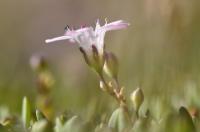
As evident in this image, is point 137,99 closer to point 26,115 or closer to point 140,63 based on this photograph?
point 26,115

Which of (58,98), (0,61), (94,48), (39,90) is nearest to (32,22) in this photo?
(0,61)

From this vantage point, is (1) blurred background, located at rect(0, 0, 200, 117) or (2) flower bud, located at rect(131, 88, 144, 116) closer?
(2) flower bud, located at rect(131, 88, 144, 116)

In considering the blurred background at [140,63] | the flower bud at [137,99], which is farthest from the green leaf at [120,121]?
the blurred background at [140,63]

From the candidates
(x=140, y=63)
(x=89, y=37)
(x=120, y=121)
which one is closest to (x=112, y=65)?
(x=89, y=37)

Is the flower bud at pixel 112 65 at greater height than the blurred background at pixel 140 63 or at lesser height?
greater

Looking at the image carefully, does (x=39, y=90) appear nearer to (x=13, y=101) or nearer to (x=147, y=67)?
(x=13, y=101)

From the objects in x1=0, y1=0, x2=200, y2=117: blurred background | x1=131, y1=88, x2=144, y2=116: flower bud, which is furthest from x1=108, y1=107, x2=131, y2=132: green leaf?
x1=0, y1=0, x2=200, y2=117: blurred background

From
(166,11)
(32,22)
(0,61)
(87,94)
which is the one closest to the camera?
(166,11)

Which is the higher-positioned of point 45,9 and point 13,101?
point 13,101

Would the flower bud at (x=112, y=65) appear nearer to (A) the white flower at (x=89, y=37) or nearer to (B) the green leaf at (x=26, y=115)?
(A) the white flower at (x=89, y=37)

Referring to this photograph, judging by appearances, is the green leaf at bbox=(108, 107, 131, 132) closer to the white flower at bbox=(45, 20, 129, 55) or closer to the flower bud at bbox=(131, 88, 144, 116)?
the flower bud at bbox=(131, 88, 144, 116)

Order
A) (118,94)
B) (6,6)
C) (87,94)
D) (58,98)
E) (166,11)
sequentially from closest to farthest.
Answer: (118,94) → (166,11) → (87,94) → (58,98) → (6,6)
